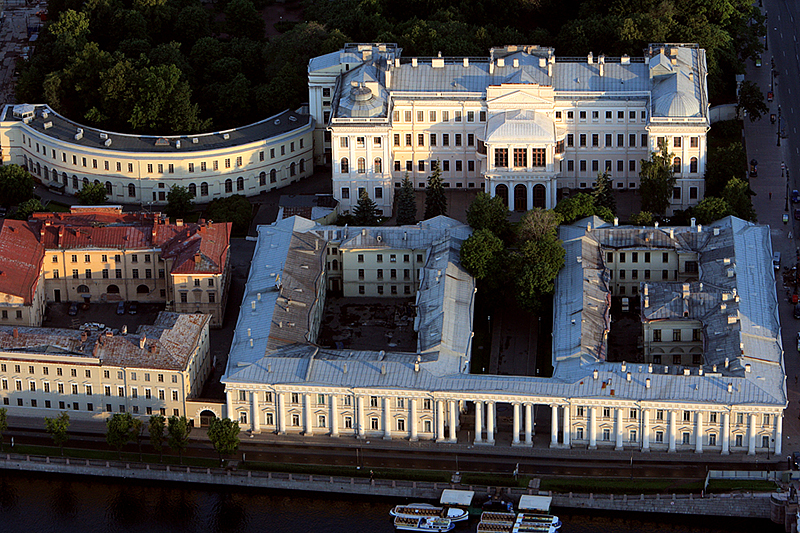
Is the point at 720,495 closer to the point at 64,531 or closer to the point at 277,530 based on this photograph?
the point at 277,530

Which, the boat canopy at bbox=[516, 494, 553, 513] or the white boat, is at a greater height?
the boat canopy at bbox=[516, 494, 553, 513]

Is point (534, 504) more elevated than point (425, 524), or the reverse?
point (534, 504)

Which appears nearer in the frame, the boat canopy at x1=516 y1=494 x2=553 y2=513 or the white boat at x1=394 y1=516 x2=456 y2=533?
the white boat at x1=394 y1=516 x2=456 y2=533

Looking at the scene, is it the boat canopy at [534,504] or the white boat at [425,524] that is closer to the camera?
the white boat at [425,524]

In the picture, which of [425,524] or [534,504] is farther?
[534,504]

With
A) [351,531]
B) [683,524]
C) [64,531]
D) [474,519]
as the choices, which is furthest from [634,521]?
[64,531]

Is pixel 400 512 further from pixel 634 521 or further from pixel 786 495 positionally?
pixel 786 495

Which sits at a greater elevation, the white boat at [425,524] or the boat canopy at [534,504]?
the boat canopy at [534,504]
